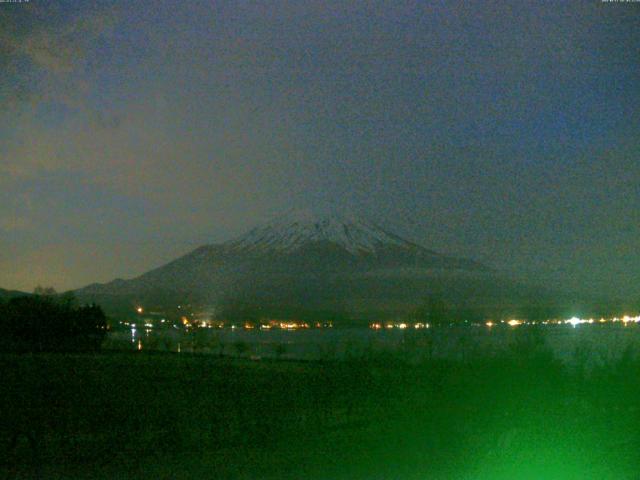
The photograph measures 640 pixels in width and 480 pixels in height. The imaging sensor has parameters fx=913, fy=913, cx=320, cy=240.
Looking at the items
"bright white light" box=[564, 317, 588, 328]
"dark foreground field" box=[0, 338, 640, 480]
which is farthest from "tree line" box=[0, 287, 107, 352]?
"dark foreground field" box=[0, 338, 640, 480]

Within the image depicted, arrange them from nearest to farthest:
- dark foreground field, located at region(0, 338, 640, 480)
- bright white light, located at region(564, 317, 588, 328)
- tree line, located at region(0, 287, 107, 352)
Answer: dark foreground field, located at region(0, 338, 640, 480), bright white light, located at region(564, 317, 588, 328), tree line, located at region(0, 287, 107, 352)

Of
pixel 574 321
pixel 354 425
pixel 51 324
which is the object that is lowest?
pixel 354 425

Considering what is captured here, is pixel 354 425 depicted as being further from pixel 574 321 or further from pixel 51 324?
pixel 51 324

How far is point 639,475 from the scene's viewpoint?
1275 cm

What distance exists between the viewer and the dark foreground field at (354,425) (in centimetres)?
1357

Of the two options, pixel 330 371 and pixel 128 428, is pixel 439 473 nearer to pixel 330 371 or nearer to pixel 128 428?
→ pixel 128 428

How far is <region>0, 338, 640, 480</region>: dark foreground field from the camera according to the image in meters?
13.6

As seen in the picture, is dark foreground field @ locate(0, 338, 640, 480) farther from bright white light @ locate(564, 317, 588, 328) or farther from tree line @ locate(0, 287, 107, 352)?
bright white light @ locate(564, 317, 588, 328)

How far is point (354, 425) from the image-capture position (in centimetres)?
1869

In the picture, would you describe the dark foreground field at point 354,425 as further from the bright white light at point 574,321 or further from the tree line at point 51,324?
the bright white light at point 574,321

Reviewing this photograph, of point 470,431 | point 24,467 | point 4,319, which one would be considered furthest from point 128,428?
point 4,319

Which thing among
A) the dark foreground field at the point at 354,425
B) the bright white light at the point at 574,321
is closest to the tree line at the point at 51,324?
the bright white light at the point at 574,321

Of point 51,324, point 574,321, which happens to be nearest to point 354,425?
point 574,321

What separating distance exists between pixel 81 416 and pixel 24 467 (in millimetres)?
7060
